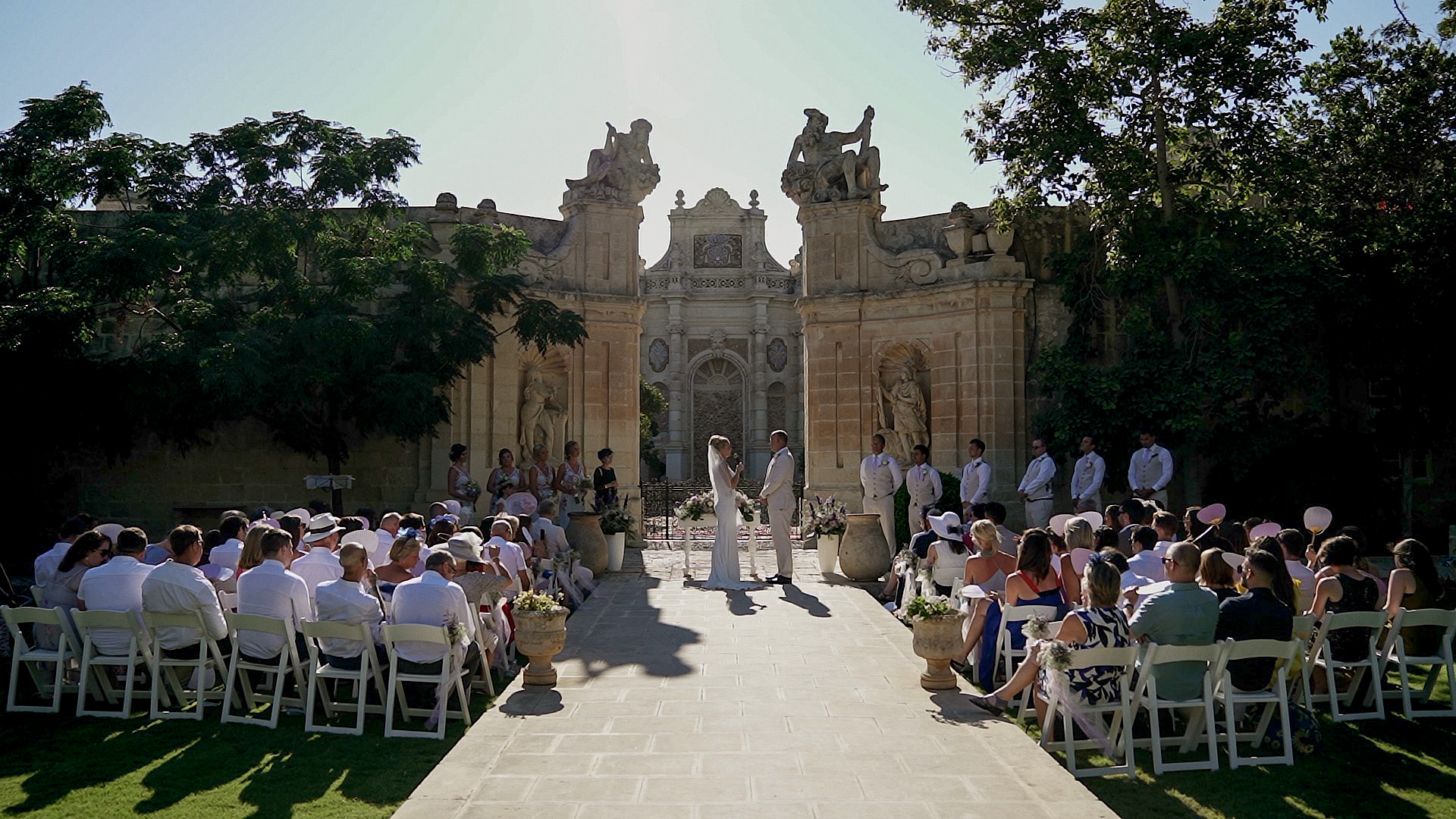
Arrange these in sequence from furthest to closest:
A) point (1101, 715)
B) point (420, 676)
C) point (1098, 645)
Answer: point (420, 676) < point (1101, 715) < point (1098, 645)

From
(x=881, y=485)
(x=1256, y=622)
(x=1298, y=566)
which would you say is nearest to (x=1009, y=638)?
(x=1256, y=622)

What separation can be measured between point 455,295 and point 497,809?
1296 centimetres

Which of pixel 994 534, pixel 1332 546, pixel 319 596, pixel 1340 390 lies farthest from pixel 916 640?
pixel 1340 390

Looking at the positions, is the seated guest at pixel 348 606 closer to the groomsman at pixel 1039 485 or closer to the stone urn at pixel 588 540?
the stone urn at pixel 588 540

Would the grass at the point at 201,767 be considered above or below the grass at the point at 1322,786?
above

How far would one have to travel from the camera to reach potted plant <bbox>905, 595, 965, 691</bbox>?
7.72m

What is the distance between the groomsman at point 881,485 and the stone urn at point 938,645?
6.05 m

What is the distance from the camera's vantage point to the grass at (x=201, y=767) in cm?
549

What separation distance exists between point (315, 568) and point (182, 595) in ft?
3.59

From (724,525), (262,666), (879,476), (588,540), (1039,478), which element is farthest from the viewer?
(1039,478)

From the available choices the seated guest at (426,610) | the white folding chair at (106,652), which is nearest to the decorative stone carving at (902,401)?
the seated guest at (426,610)

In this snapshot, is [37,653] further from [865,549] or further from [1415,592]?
[1415,592]

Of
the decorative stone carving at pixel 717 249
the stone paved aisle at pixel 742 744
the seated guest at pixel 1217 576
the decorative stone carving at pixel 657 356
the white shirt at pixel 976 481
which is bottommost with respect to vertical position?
the stone paved aisle at pixel 742 744

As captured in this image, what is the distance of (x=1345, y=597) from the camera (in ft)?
24.5
